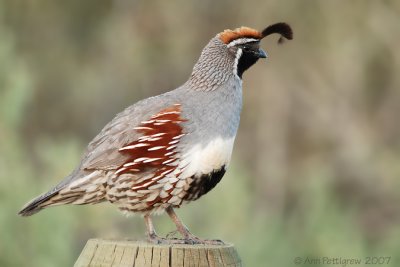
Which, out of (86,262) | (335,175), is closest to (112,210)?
(86,262)

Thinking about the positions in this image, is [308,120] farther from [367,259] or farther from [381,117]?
[367,259]

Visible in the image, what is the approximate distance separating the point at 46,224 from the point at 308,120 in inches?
275

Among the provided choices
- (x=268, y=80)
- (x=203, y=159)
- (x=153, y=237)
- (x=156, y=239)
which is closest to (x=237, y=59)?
(x=203, y=159)

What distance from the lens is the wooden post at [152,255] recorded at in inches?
139

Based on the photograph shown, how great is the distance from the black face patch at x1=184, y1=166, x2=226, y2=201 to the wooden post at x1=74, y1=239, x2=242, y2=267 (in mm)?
835

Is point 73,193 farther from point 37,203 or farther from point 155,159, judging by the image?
point 155,159

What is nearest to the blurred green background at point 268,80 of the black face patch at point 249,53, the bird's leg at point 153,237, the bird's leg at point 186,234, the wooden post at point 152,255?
the black face patch at point 249,53

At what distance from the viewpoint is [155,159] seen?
450 centimetres

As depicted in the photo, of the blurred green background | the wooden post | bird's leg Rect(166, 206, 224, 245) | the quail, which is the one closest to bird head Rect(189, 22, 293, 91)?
the quail

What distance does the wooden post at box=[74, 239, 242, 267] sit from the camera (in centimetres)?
353

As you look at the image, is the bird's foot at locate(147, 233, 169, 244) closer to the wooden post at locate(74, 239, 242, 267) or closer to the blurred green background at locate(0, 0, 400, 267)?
the wooden post at locate(74, 239, 242, 267)

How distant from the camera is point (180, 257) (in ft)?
11.6

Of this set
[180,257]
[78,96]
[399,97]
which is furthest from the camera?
[78,96]

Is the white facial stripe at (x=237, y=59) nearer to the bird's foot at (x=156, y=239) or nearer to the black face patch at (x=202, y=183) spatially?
the black face patch at (x=202, y=183)
